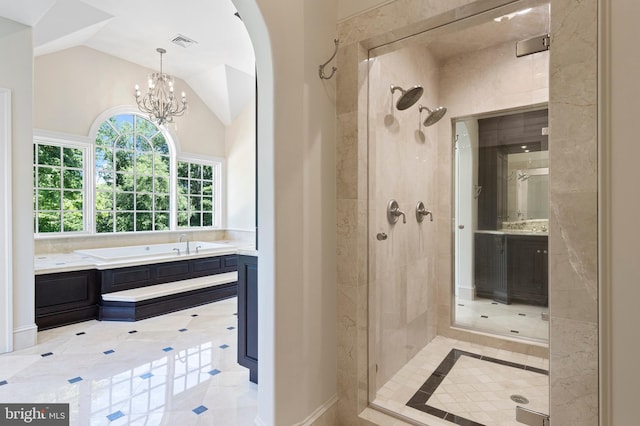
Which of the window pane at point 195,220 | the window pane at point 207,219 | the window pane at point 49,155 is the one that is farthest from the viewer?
the window pane at point 207,219

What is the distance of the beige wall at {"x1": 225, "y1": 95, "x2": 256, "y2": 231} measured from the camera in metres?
6.66

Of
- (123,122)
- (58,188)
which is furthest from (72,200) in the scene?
(123,122)

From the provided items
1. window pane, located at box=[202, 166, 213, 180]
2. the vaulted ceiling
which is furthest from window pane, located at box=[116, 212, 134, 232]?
the vaulted ceiling

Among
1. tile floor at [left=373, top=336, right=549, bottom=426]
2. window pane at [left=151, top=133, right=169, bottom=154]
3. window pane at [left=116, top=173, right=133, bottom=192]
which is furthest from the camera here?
window pane at [left=151, top=133, right=169, bottom=154]

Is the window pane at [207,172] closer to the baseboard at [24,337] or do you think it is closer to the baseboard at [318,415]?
the baseboard at [24,337]

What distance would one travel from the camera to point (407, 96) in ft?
7.95

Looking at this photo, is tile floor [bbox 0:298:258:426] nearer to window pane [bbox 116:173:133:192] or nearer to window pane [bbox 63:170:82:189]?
window pane [bbox 63:170:82:189]

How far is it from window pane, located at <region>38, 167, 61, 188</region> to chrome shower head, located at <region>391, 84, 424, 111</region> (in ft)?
17.0

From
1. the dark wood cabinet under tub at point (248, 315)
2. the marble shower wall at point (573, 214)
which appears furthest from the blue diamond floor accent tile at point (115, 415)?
the marble shower wall at point (573, 214)

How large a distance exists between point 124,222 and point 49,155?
4.80 ft

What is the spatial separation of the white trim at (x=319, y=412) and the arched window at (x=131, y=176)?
5070 mm

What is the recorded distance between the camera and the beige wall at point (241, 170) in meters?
6.66

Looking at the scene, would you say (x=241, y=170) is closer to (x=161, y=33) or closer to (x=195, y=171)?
(x=195, y=171)

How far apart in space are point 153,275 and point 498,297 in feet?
13.5
